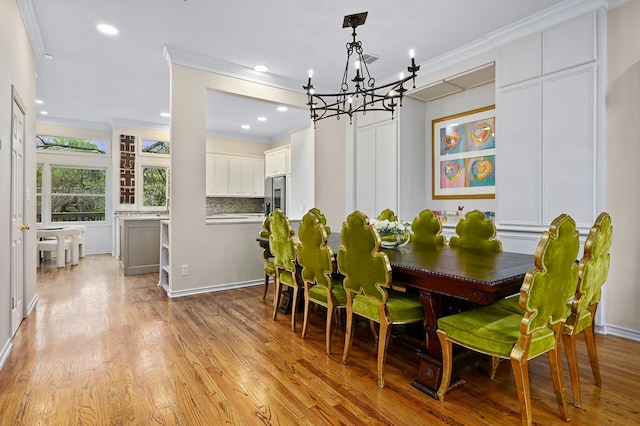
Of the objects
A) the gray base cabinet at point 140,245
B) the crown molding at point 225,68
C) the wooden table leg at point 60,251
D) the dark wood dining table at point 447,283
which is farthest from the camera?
the wooden table leg at point 60,251

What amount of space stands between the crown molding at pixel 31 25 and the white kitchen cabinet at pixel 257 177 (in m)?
5.03

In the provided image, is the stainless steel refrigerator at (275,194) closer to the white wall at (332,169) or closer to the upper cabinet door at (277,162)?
the upper cabinet door at (277,162)

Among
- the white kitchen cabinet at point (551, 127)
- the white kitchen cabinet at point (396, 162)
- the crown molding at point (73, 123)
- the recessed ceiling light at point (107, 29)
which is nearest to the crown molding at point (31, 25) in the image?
the recessed ceiling light at point (107, 29)

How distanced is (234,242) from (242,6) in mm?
2720

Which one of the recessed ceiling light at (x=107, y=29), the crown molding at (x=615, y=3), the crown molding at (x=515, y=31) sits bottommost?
the crown molding at (x=615, y=3)

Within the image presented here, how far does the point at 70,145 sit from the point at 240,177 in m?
3.62

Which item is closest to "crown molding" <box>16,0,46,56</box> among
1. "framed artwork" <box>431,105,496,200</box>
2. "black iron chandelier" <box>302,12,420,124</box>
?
"black iron chandelier" <box>302,12,420,124</box>

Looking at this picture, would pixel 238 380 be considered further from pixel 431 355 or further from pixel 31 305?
pixel 31 305

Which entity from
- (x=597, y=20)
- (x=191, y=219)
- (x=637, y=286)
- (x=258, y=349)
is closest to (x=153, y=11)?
(x=191, y=219)

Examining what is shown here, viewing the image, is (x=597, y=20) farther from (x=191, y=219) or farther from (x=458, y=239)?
(x=191, y=219)

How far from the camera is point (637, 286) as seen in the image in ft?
9.25

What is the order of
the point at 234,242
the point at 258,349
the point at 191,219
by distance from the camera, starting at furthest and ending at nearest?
the point at 234,242 → the point at 191,219 → the point at 258,349

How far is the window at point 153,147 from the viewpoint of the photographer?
7.58 metres

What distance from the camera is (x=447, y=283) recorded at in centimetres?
188
